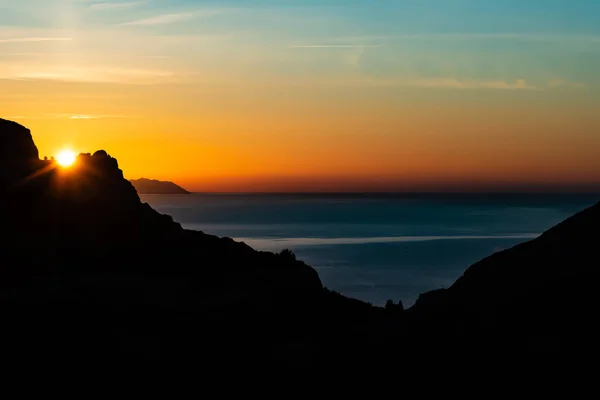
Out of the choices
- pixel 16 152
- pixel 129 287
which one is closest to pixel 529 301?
pixel 129 287

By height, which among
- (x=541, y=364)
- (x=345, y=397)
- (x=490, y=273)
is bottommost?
(x=345, y=397)

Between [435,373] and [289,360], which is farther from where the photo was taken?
[289,360]

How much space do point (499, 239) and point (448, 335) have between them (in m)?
173

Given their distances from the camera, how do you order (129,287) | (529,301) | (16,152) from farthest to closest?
1. (16,152)
2. (129,287)
3. (529,301)

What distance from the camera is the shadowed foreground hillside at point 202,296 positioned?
2412 cm

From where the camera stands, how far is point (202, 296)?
35281 millimetres

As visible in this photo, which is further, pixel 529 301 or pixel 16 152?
pixel 16 152

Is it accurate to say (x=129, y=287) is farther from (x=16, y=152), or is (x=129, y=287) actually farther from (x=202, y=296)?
(x=16, y=152)

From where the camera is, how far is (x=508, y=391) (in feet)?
70.2

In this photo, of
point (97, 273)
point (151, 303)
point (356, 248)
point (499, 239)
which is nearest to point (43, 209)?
point (97, 273)

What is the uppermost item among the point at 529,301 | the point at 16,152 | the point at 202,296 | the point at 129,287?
the point at 16,152

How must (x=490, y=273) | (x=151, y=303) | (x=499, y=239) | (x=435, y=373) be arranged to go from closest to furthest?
(x=435, y=373)
(x=490, y=273)
(x=151, y=303)
(x=499, y=239)

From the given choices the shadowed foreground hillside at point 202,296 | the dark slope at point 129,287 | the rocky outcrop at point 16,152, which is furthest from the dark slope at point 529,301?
the rocky outcrop at point 16,152

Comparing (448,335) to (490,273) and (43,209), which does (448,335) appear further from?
(43,209)
